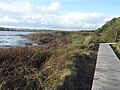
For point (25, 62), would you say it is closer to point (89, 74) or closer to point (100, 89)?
point (89, 74)

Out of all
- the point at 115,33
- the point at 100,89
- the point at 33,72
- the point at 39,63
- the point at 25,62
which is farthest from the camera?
the point at 115,33

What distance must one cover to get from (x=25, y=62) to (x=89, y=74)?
2.36m

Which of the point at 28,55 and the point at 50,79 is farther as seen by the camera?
the point at 28,55

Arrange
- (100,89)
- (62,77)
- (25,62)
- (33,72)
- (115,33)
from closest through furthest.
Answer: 1. (100,89)
2. (62,77)
3. (33,72)
4. (25,62)
5. (115,33)

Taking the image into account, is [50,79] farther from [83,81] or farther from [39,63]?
[39,63]

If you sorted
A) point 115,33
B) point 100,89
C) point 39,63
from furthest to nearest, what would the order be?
point 115,33, point 39,63, point 100,89

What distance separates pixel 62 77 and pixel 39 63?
2640 mm

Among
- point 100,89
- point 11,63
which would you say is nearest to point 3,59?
point 11,63

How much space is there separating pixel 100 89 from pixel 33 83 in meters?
2.17

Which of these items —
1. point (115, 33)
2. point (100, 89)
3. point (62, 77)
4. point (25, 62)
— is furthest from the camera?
point (115, 33)

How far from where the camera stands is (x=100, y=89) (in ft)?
23.2

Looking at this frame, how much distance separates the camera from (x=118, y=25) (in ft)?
112

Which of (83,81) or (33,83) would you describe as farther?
(83,81)

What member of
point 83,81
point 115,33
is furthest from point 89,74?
point 115,33
